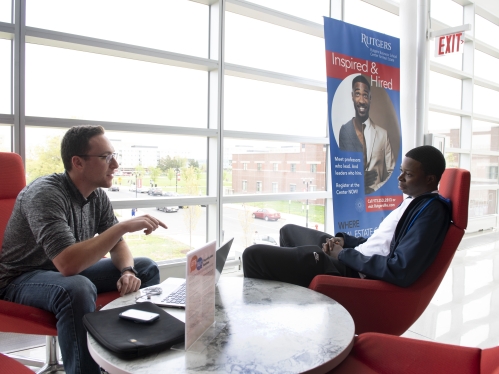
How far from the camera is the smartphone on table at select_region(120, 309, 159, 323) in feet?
3.96

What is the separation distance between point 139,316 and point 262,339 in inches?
A: 15.4

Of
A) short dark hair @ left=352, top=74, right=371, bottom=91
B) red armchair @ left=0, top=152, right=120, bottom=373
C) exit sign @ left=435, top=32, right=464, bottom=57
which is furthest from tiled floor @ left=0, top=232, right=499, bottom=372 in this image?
exit sign @ left=435, top=32, right=464, bottom=57

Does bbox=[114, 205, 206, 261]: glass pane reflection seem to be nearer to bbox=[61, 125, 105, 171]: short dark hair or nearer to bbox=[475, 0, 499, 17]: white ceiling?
bbox=[61, 125, 105, 171]: short dark hair

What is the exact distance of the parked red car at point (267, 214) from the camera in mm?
4121

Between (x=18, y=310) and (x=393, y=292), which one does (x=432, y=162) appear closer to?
(x=393, y=292)

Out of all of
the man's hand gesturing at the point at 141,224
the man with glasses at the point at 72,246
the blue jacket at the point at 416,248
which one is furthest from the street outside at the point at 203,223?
the blue jacket at the point at 416,248

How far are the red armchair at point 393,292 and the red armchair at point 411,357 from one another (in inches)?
17.3

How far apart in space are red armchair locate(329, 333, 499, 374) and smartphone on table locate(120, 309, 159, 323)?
23.9 inches

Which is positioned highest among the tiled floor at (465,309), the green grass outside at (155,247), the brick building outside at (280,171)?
the brick building outside at (280,171)

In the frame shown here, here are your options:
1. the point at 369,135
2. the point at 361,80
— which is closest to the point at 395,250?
the point at 369,135

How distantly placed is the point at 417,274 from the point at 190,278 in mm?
1189

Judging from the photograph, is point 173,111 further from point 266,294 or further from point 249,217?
point 266,294

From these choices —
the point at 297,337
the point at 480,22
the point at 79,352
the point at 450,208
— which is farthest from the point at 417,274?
the point at 480,22

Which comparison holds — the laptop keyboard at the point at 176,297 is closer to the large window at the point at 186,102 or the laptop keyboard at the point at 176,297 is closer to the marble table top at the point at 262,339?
the marble table top at the point at 262,339
